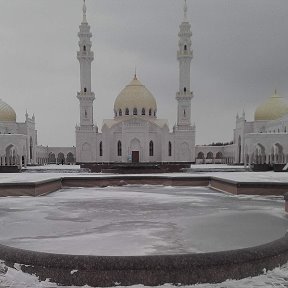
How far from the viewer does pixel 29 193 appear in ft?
35.6

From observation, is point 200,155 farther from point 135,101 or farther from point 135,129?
point 135,129

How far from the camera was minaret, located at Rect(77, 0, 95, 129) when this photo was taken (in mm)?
41188

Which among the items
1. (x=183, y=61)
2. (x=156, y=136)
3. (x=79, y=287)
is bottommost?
(x=79, y=287)

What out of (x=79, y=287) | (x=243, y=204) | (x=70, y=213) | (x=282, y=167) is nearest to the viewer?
(x=79, y=287)

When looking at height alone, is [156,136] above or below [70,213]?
above

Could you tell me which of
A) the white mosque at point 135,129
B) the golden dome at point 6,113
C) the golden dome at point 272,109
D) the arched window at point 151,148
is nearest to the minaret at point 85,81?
the white mosque at point 135,129

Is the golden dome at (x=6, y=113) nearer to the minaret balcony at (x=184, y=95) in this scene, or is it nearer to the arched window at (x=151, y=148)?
the arched window at (x=151, y=148)

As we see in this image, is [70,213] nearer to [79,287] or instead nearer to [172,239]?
[172,239]

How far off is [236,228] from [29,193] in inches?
279

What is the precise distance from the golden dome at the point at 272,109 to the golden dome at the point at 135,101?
12.8 meters

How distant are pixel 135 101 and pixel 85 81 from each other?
6466 mm

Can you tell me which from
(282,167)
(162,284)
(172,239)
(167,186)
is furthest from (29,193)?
(282,167)

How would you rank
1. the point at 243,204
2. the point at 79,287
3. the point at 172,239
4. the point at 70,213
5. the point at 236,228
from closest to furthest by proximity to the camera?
the point at 79,287 < the point at 172,239 < the point at 236,228 < the point at 70,213 < the point at 243,204

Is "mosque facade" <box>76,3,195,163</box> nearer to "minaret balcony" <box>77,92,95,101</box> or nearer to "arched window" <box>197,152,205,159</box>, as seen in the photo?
"minaret balcony" <box>77,92,95,101</box>
